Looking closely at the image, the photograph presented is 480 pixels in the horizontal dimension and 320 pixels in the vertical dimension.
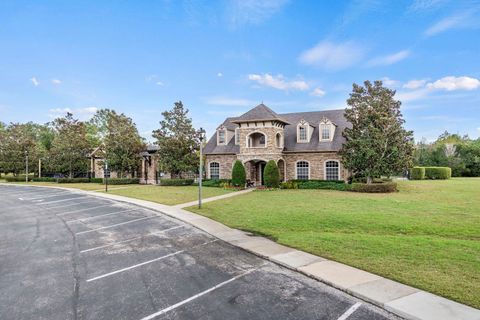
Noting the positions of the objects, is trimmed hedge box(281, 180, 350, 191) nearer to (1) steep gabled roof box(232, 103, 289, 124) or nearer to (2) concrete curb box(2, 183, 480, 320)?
(1) steep gabled roof box(232, 103, 289, 124)

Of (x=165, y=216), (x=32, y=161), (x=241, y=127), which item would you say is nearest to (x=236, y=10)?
(x=165, y=216)

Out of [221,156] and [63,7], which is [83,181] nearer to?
[221,156]

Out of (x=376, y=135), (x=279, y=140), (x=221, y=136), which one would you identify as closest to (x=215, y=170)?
(x=221, y=136)

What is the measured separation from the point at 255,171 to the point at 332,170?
8.16 meters

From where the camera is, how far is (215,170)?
111 feet

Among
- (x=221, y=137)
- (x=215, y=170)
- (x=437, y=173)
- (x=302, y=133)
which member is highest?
(x=221, y=137)

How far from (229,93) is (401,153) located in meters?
18.6

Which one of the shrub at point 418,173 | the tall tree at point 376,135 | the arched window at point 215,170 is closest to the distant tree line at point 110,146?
the arched window at point 215,170

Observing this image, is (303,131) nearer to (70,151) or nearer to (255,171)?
(255,171)

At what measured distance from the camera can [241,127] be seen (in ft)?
101

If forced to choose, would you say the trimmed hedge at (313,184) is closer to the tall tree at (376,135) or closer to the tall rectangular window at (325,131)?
the tall tree at (376,135)

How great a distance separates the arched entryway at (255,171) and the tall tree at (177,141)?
6.57 m

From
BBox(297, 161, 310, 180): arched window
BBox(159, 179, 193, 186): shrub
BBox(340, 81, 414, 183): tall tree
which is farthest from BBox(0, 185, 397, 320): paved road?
BBox(159, 179, 193, 186): shrub

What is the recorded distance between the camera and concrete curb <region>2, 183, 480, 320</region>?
5174mm
